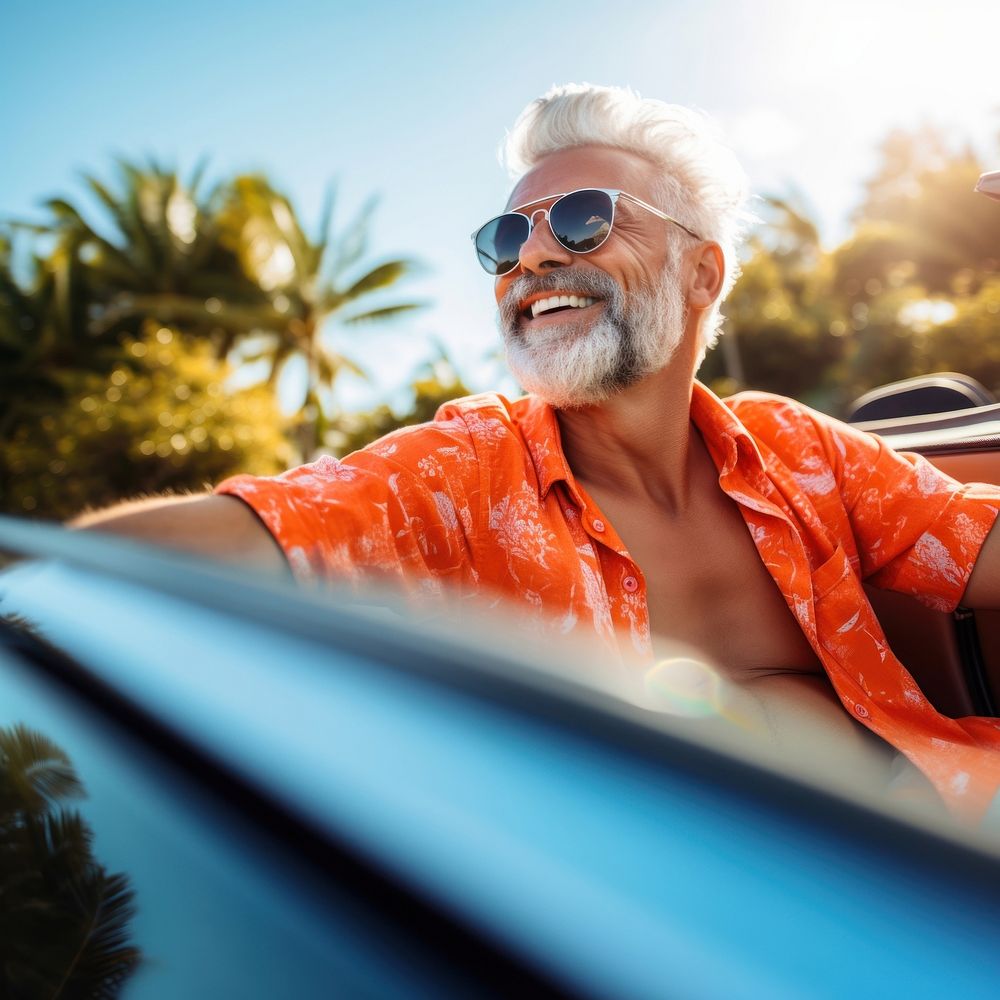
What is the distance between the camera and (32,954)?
2.00ft

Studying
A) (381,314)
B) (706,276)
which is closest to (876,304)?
(381,314)

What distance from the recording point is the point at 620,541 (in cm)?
173

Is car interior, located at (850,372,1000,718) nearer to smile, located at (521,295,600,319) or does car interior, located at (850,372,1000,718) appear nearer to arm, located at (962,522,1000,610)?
arm, located at (962,522,1000,610)

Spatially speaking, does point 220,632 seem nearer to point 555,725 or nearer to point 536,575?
point 555,725

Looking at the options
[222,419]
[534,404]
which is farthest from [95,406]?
[534,404]

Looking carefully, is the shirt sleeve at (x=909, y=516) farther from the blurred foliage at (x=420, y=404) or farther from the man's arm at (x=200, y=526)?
the blurred foliage at (x=420, y=404)

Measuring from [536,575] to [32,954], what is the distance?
110 cm

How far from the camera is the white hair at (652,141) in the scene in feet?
6.72

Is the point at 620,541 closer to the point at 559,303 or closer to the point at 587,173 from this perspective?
the point at 559,303

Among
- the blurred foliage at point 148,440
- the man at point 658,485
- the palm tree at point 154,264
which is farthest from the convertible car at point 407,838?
the palm tree at point 154,264

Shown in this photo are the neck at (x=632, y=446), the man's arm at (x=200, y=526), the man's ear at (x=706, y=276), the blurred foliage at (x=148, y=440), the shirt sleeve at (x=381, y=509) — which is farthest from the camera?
the blurred foliage at (x=148, y=440)

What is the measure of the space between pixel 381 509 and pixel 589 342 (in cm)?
71

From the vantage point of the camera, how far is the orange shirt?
1396 mm

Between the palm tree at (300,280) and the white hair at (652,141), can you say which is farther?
the palm tree at (300,280)
